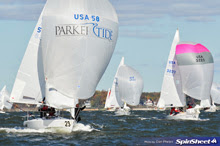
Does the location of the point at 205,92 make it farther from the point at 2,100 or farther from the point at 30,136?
the point at 2,100

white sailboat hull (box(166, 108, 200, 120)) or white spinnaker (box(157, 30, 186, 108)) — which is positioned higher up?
white spinnaker (box(157, 30, 186, 108))

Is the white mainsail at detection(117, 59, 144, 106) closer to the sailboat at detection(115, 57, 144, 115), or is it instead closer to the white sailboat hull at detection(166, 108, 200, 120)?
the sailboat at detection(115, 57, 144, 115)

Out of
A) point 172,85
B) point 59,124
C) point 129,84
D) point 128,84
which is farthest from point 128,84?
point 59,124

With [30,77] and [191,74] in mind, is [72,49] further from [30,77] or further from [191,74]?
[191,74]

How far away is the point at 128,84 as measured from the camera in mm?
75062

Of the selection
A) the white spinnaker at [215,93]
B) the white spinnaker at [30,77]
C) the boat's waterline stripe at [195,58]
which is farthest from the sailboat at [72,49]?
the white spinnaker at [215,93]

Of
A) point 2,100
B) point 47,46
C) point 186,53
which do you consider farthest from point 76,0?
point 2,100

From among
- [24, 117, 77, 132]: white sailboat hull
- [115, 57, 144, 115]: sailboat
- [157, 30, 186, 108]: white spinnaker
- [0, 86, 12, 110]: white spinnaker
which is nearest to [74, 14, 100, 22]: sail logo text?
[24, 117, 77, 132]: white sailboat hull

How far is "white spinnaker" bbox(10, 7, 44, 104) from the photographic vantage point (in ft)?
120

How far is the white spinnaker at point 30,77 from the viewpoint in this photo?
3650 centimetres

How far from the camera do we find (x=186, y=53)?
1944 inches

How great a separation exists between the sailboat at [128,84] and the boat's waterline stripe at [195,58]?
2548cm

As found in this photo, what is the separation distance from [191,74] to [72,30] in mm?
21183

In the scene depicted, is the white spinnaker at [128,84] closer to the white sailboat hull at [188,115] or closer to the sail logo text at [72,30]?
the white sailboat hull at [188,115]
